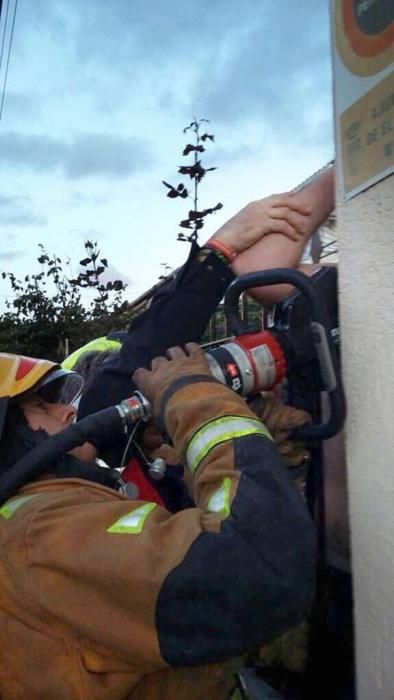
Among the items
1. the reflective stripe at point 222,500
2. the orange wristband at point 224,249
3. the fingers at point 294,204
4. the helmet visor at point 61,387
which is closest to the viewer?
the reflective stripe at point 222,500

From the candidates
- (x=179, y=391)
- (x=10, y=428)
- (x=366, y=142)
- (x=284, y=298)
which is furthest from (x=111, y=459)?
(x=366, y=142)

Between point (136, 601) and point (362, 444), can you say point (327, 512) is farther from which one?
point (136, 601)

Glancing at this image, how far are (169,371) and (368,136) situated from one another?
62 centimetres

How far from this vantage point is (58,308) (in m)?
7.97

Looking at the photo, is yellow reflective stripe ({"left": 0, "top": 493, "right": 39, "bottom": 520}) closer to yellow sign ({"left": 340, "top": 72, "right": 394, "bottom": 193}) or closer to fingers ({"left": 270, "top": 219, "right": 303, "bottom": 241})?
fingers ({"left": 270, "top": 219, "right": 303, "bottom": 241})

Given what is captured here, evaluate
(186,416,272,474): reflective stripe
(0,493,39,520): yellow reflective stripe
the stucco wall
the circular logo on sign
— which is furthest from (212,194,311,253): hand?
(0,493,39,520): yellow reflective stripe

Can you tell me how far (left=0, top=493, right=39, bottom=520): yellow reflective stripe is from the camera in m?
1.44

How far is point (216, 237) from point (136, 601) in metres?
0.88

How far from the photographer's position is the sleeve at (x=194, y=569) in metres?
1.24

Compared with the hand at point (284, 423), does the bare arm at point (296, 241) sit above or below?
above

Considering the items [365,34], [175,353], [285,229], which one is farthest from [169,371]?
[365,34]

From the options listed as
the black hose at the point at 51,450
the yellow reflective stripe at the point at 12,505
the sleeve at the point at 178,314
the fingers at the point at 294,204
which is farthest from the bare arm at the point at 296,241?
the yellow reflective stripe at the point at 12,505

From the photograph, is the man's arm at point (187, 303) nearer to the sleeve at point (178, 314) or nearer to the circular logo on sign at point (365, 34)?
the sleeve at point (178, 314)

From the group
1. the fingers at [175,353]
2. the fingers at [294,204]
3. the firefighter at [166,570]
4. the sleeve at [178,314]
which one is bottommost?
the firefighter at [166,570]
